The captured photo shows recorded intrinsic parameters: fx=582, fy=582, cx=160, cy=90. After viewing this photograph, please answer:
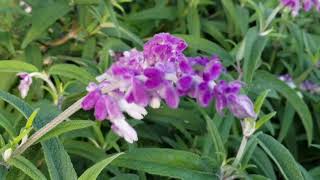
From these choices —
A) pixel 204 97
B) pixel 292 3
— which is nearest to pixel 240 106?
pixel 204 97

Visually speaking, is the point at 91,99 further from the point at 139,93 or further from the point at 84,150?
the point at 84,150

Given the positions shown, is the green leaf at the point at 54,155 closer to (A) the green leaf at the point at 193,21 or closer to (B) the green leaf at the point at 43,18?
(B) the green leaf at the point at 43,18

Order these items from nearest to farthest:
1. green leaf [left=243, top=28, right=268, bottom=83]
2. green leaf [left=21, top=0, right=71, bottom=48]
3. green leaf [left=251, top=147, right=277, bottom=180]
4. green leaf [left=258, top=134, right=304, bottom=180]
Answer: green leaf [left=258, top=134, right=304, bottom=180]
green leaf [left=251, top=147, right=277, bottom=180]
green leaf [left=243, top=28, right=268, bottom=83]
green leaf [left=21, top=0, right=71, bottom=48]

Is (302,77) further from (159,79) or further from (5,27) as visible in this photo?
(159,79)

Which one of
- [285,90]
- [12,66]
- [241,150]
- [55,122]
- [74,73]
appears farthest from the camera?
[285,90]

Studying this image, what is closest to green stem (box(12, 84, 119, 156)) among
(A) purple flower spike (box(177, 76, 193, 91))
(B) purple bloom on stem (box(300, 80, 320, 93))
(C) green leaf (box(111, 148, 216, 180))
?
(A) purple flower spike (box(177, 76, 193, 91))

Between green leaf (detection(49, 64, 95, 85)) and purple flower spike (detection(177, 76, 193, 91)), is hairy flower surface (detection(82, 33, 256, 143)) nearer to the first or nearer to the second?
purple flower spike (detection(177, 76, 193, 91))

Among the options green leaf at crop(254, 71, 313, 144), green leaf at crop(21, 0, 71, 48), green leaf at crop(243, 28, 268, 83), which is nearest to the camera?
green leaf at crop(243, 28, 268, 83)
